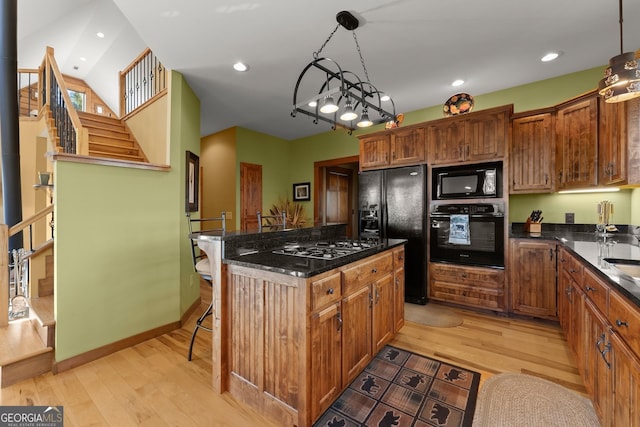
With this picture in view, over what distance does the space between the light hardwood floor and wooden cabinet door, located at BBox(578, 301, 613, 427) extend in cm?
40

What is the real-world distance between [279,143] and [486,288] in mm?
4879

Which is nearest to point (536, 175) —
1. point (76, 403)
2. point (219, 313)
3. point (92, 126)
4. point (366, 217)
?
point (366, 217)

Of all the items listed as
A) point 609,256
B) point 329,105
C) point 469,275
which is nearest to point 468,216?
point 469,275

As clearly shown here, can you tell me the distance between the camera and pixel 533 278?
9.57ft

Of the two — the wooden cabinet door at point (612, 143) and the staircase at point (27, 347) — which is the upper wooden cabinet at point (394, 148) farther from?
the staircase at point (27, 347)

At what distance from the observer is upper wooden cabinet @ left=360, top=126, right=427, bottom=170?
3.54 meters

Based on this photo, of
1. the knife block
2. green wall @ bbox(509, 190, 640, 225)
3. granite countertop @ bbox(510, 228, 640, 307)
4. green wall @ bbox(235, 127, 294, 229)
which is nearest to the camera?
granite countertop @ bbox(510, 228, 640, 307)

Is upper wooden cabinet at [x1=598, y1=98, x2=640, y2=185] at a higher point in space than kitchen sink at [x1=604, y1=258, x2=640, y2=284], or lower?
higher

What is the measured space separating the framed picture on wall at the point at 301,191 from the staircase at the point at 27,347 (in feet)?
14.2

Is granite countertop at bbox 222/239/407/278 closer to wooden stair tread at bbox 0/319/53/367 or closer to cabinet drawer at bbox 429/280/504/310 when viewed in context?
wooden stair tread at bbox 0/319/53/367

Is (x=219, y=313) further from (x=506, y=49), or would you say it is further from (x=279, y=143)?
(x=279, y=143)

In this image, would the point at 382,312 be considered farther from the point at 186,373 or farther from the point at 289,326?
the point at 186,373

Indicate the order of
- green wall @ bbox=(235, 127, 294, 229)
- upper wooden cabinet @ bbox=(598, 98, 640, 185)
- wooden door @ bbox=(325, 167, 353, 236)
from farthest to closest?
1. wooden door @ bbox=(325, 167, 353, 236)
2. green wall @ bbox=(235, 127, 294, 229)
3. upper wooden cabinet @ bbox=(598, 98, 640, 185)

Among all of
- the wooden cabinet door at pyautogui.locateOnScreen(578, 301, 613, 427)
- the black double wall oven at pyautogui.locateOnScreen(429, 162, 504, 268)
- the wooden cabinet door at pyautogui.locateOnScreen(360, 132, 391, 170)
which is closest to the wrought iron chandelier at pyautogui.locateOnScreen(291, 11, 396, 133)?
the wooden cabinet door at pyautogui.locateOnScreen(360, 132, 391, 170)
